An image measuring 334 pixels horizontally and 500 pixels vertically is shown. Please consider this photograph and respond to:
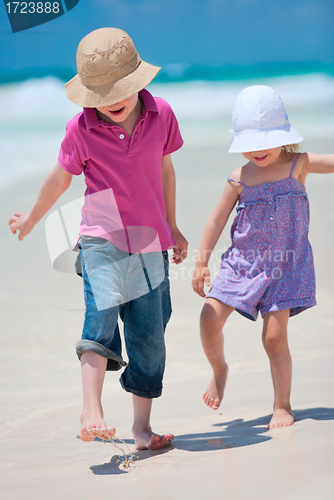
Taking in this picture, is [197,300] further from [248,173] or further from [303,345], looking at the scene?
[248,173]

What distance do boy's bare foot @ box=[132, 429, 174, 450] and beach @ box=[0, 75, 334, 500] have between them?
0.03 m

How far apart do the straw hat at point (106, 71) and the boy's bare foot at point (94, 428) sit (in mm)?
1004

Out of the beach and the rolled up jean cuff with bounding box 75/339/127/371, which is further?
the rolled up jean cuff with bounding box 75/339/127/371

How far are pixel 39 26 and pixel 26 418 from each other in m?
7.78

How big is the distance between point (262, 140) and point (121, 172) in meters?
0.60

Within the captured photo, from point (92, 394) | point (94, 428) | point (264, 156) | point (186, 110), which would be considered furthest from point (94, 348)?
point (186, 110)

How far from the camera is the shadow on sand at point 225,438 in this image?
5.61ft

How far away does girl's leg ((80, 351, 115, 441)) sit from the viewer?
155 cm

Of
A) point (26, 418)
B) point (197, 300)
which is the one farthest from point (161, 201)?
point (197, 300)

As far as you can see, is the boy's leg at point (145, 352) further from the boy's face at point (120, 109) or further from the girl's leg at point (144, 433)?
the boy's face at point (120, 109)

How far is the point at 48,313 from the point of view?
4.46 meters

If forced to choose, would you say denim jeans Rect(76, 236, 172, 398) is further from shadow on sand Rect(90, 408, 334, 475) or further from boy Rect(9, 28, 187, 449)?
shadow on sand Rect(90, 408, 334, 475)

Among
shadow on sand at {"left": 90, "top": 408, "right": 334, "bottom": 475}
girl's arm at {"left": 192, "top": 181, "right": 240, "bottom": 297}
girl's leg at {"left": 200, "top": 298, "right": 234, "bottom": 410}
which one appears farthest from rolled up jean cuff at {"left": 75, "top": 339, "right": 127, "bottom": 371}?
girl's arm at {"left": 192, "top": 181, "right": 240, "bottom": 297}

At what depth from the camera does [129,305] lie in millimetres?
1929
